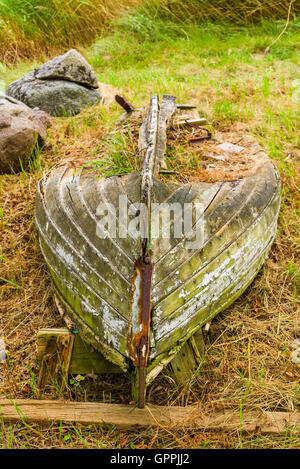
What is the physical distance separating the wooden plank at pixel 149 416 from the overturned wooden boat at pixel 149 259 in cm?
12

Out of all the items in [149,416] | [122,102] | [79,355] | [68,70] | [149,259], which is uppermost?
[68,70]

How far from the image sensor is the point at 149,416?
5.34 ft

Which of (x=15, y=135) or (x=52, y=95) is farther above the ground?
(x=52, y=95)

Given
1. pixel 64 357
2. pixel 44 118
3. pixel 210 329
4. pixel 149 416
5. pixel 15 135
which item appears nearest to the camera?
pixel 149 416

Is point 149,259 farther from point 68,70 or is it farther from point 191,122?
point 68,70

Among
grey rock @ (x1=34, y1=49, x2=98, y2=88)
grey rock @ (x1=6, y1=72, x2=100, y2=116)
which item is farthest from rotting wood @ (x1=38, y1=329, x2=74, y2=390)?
grey rock @ (x1=34, y1=49, x2=98, y2=88)

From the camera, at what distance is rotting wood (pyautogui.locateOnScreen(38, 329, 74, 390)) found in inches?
71.1

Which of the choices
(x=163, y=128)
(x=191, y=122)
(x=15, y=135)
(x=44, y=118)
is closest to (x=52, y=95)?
(x=44, y=118)

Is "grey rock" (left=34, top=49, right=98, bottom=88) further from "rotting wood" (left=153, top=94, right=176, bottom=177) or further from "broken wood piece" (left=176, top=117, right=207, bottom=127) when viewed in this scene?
"broken wood piece" (left=176, top=117, right=207, bottom=127)

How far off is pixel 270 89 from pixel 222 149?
189cm

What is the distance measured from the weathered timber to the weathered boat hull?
0.09 metres

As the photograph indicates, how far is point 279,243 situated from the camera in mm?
2572

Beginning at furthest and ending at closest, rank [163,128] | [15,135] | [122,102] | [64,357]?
[122,102], [15,135], [163,128], [64,357]

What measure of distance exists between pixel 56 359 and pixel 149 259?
678mm
